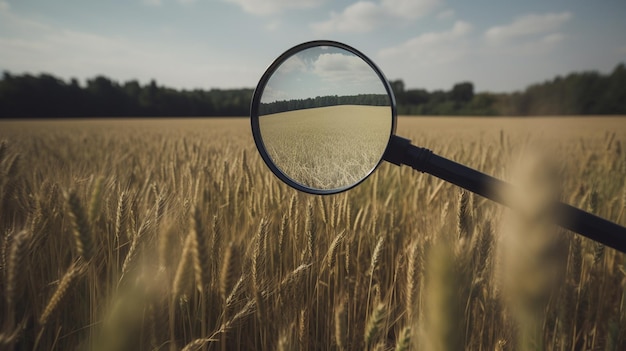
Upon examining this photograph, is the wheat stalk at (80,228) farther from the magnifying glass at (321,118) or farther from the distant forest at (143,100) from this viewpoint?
the distant forest at (143,100)

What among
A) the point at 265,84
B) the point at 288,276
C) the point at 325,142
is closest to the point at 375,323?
the point at 288,276

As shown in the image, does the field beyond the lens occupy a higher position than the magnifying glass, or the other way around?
the magnifying glass

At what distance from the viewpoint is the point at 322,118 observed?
1256 mm

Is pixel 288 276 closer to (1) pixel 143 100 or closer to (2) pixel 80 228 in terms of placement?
(2) pixel 80 228

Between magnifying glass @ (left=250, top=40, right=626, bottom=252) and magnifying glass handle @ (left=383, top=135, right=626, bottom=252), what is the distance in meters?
0.19

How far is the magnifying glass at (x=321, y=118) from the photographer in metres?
1.08

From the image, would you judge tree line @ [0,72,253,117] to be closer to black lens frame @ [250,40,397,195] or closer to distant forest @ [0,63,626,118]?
distant forest @ [0,63,626,118]

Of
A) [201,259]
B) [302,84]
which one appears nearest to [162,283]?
[201,259]

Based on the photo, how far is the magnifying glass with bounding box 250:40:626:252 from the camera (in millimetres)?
1085

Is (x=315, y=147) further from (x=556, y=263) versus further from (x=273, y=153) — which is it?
(x=556, y=263)

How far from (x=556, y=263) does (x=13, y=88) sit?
195ft

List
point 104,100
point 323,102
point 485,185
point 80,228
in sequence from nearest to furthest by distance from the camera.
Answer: point 485,185 → point 80,228 → point 323,102 → point 104,100

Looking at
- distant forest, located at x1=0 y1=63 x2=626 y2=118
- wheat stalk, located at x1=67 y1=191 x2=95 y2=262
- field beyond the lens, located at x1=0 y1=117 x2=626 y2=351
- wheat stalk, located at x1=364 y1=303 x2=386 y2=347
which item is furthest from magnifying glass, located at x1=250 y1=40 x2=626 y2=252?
distant forest, located at x1=0 y1=63 x2=626 y2=118

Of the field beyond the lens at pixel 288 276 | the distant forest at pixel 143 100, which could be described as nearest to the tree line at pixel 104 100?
the distant forest at pixel 143 100
